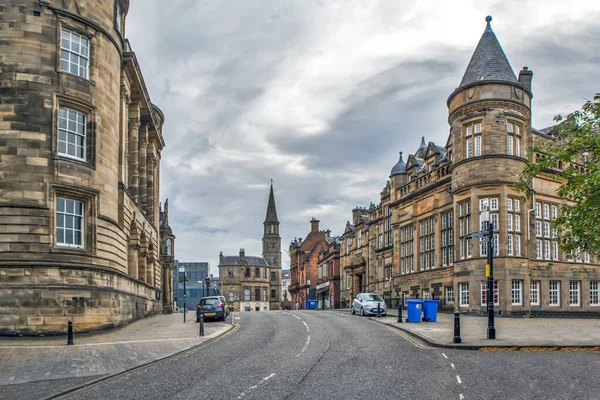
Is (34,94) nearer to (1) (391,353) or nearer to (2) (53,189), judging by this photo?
(2) (53,189)

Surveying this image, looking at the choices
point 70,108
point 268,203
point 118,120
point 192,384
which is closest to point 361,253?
point 118,120

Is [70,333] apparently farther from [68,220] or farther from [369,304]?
[369,304]

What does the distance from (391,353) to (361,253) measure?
42.3 m

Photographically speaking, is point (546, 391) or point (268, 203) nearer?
point (546, 391)

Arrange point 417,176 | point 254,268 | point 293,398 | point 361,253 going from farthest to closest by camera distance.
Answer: point 254,268 < point 361,253 < point 417,176 < point 293,398

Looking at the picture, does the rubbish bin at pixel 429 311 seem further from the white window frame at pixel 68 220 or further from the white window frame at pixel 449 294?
the white window frame at pixel 68 220

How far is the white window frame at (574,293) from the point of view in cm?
3838

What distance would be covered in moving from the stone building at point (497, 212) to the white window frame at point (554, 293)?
6 cm

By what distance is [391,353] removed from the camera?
1894 centimetres

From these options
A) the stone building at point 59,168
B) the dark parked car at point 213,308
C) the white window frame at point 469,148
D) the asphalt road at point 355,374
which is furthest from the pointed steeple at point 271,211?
the asphalt road at point 355,374

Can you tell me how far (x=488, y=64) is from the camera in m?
36.4

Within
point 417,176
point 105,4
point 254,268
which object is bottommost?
point 254,268

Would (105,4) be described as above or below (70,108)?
above

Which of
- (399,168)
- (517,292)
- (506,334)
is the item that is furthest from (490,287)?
(399,168)
